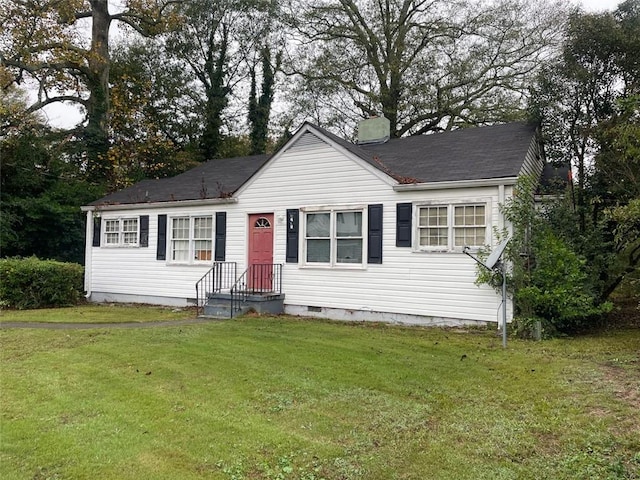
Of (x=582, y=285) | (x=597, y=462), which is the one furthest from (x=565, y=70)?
(x=597, y=462)

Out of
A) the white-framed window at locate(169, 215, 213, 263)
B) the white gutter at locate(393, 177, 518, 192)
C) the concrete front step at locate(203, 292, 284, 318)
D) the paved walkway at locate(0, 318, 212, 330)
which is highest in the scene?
the white gutter at locate(393, 177, 518, 192)

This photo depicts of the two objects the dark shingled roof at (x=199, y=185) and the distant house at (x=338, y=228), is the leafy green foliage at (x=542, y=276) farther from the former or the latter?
the dark shingled roof at (x=199, y=185)

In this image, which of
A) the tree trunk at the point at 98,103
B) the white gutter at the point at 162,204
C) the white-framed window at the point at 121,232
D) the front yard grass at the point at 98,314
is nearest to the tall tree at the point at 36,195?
the tree trunk at the point at 98,103

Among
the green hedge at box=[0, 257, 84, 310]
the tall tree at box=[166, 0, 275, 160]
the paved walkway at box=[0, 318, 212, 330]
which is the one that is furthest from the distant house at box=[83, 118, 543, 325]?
the tall tree at box=[166, 0, 275, 160]

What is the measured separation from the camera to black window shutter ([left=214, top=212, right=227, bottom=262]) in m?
12.9

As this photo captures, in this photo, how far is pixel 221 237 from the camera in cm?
1297

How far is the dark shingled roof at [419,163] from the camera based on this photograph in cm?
1002

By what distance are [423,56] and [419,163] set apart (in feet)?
42.2

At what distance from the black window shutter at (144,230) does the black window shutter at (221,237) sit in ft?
9.10

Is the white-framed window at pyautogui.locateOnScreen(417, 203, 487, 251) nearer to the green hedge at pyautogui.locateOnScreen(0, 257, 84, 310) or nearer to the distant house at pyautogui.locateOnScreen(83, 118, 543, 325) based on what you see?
the distant house at pyautogui.locateOnScreen(83, 118, 543, 325)

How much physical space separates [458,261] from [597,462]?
6.29m

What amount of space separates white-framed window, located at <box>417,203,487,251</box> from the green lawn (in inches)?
99.1

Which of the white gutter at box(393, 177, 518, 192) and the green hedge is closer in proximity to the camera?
the white gutter at box(393, 177, 518, 192)

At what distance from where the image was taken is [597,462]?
356 centimetres
